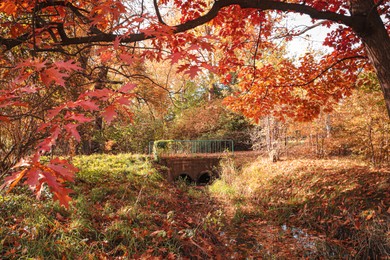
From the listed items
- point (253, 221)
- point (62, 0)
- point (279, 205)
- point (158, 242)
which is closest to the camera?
point (62, 0)

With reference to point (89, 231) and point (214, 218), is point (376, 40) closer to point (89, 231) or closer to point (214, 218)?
point (214, 218)

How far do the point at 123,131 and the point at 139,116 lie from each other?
4.83ft

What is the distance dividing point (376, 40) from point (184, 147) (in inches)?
421

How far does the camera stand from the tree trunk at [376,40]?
3.54 m

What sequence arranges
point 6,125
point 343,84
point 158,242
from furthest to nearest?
1. point 343,84
2. point 6,125
3. point 158,242

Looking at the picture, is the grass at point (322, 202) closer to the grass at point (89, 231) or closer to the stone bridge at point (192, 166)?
the grass at point (89, 231)

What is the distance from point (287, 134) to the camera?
1033 cm

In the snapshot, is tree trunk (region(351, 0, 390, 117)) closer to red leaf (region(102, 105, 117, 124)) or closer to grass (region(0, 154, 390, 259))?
grass (region(0, 154, 390, 259))

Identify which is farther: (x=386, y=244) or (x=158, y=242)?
(x=386, y=244)

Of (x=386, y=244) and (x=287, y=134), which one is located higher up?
(x=287, y=134)

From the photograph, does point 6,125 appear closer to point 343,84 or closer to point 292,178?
point 343,84

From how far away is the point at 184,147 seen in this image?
13.7 meters

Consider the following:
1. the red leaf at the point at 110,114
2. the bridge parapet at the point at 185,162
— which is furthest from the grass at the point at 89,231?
the bridge parapet at the point at 185,162

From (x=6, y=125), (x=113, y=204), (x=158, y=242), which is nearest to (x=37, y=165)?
(x=158, y=242)
